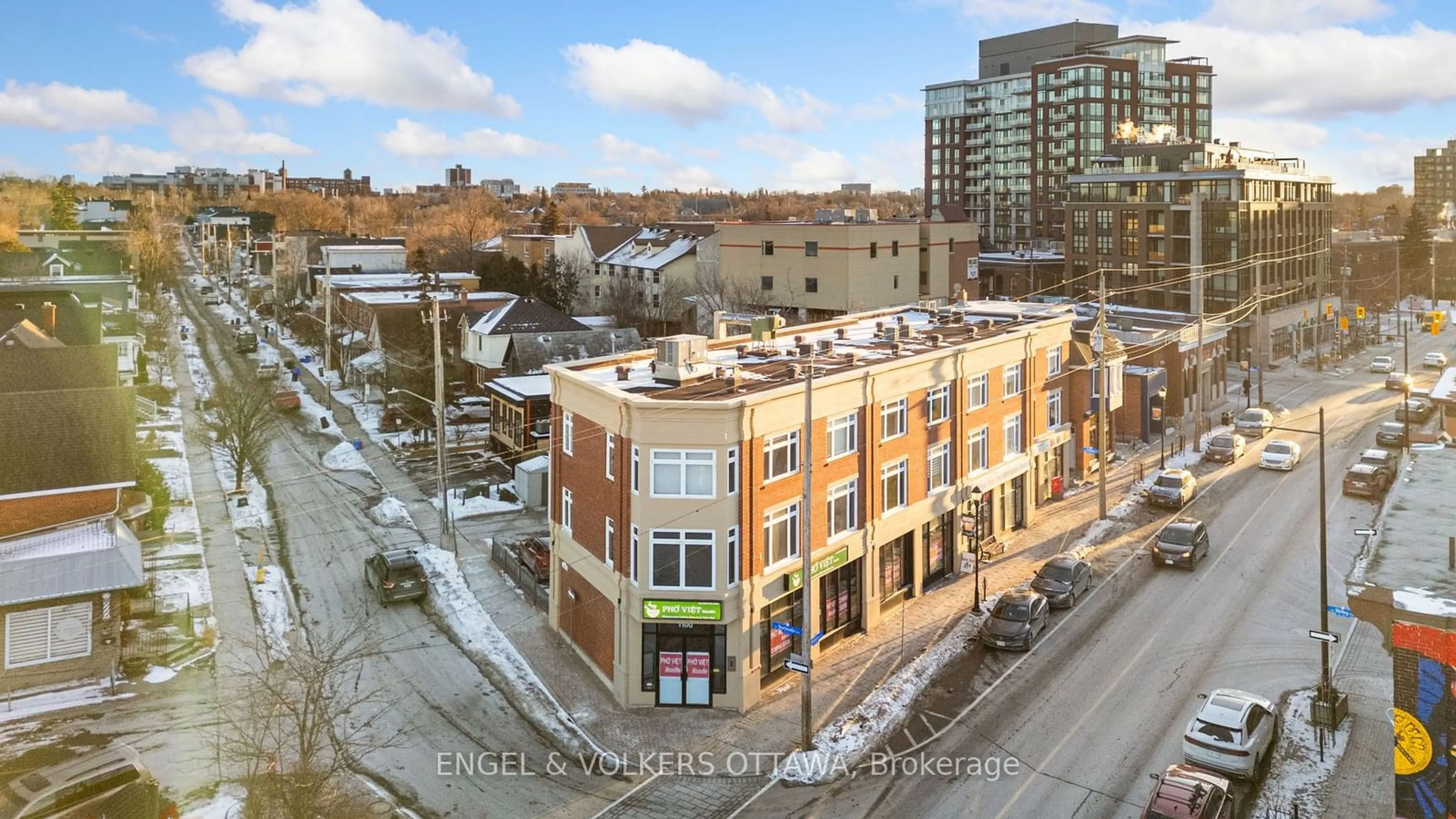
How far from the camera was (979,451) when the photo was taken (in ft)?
116

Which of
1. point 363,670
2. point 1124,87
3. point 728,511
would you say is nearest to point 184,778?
point 363,670

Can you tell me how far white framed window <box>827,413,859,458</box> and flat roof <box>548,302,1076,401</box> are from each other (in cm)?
141

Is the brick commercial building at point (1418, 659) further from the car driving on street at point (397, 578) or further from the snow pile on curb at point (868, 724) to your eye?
the car driving on street at point (397, 578)

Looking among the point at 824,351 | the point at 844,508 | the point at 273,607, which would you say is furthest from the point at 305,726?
the point at 824,351

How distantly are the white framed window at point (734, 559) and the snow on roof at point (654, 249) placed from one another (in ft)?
184

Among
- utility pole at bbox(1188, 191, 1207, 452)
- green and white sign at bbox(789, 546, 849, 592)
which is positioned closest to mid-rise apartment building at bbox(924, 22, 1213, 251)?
utility pole at bbox(1188, 191, 1207, 452)

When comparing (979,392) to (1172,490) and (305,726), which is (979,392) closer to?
(1172,490)

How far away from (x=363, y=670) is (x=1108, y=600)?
71.8 ft

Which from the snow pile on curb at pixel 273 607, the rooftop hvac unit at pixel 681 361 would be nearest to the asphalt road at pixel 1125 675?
the rooftop hvac unit at pixel 681 361

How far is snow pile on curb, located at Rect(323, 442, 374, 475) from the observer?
47531 millimetres

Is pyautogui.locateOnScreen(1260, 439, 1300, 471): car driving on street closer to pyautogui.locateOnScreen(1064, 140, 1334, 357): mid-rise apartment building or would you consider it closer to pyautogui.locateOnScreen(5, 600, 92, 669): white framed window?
pyautogui.locateOnScreen(1064, 140, 1334, 357): mid-rise apartment building

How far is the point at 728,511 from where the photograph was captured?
24625mm

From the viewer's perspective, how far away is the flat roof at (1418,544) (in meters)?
16.8

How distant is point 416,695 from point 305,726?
781cm
